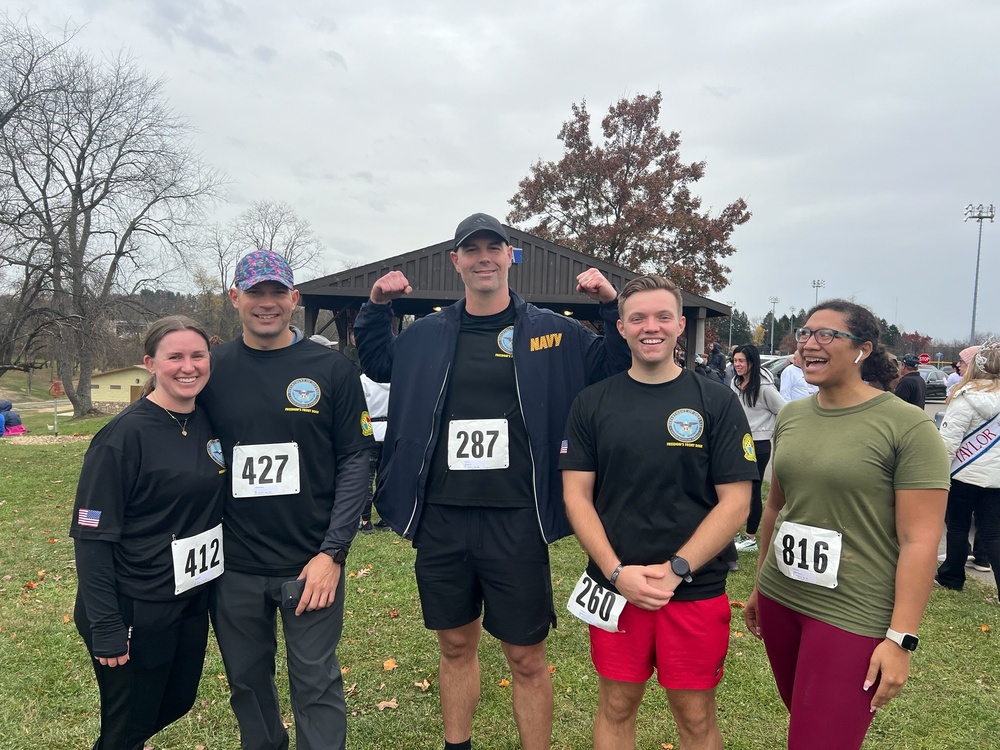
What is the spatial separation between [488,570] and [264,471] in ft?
3.30

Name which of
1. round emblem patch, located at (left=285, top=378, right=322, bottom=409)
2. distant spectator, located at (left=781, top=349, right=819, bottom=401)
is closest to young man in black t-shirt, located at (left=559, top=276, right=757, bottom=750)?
round emblem patch, located at (left=285, top=378, right=322, bottom=409)

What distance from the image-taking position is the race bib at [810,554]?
200 cm

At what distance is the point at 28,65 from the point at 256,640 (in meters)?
27.9

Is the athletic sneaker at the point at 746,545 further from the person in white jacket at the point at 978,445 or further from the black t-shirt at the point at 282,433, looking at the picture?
the black t-shirt at the point at 282,433

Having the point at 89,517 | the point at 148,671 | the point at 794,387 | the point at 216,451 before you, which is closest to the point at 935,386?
the point at 794,387

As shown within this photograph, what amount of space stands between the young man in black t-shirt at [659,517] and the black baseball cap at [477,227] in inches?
27.7

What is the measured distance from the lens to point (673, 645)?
212 cm

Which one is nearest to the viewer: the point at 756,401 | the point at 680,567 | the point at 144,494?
the point at 680,567

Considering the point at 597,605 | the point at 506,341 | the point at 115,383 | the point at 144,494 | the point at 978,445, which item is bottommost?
the point at 115,383

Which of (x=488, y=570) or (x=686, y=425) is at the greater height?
(x=686, y=425)

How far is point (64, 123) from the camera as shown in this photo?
2409 centimetres

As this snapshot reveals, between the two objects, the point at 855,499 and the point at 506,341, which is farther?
the point at 506,341

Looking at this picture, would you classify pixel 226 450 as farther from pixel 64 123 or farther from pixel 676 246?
pixel 64 123

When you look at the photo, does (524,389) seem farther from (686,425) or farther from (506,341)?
(686,425)
